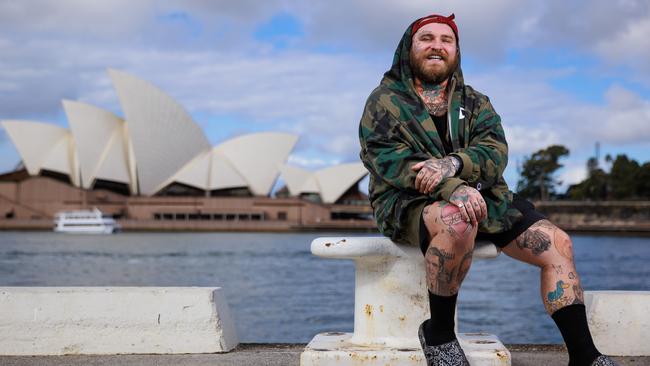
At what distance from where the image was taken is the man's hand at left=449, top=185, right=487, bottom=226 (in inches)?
73.2

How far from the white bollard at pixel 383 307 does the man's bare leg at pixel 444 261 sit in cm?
15

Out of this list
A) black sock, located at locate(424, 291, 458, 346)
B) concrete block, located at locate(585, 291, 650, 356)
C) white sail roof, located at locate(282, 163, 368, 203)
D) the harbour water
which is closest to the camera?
black sock, located at locate(424, 291, 458, 346)

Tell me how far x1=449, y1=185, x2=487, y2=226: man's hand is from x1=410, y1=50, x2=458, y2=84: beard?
1.41ft

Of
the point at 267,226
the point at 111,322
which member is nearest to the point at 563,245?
the point at 111,322

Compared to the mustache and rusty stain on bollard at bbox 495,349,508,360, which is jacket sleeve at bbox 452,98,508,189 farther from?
rusty stain on bollard at bbox 495,349,508,360

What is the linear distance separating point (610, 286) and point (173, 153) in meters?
32.1

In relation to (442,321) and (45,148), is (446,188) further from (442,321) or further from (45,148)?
(45,148)

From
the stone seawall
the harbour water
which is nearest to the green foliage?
the stone seawall

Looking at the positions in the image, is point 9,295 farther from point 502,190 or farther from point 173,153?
point 173,153

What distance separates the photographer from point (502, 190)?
6.86 feet

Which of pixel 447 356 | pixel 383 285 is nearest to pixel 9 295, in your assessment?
pixel 383 285

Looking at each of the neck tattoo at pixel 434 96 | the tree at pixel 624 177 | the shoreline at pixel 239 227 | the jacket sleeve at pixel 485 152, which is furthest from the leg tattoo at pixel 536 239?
the tree at pixel 624 177

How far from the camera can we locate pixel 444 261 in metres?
1.91

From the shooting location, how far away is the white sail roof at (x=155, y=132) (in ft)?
130
